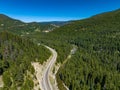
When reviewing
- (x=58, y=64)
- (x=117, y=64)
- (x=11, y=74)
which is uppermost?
(x=11, y=74)

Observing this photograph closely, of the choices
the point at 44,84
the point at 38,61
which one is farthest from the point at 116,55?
the point at 44,84

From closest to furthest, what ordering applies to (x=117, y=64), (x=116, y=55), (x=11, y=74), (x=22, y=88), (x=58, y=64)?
(x=22, y=88)
(x=11, y=74)
(x=58, y=64)
(x=117, y=64)
(x=116, y=55)

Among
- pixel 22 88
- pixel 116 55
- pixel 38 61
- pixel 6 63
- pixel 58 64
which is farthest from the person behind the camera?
pixel 116 55

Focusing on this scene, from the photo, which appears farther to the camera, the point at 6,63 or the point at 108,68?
the point at 108,68

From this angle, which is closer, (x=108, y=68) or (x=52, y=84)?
(x=52, y=84)

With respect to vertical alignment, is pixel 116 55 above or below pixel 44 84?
below

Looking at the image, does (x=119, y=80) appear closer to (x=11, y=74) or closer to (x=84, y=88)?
(x=84, y=88)

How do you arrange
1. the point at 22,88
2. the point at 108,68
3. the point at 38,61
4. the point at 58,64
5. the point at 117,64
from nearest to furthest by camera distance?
the point at 22,88 < the point at 38,61 < the point at 58,64 < the point at 108,68 < the point at 117,64

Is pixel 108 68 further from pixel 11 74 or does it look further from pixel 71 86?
pixel 11 74

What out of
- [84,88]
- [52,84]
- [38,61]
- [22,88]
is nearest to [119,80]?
[84,88]
